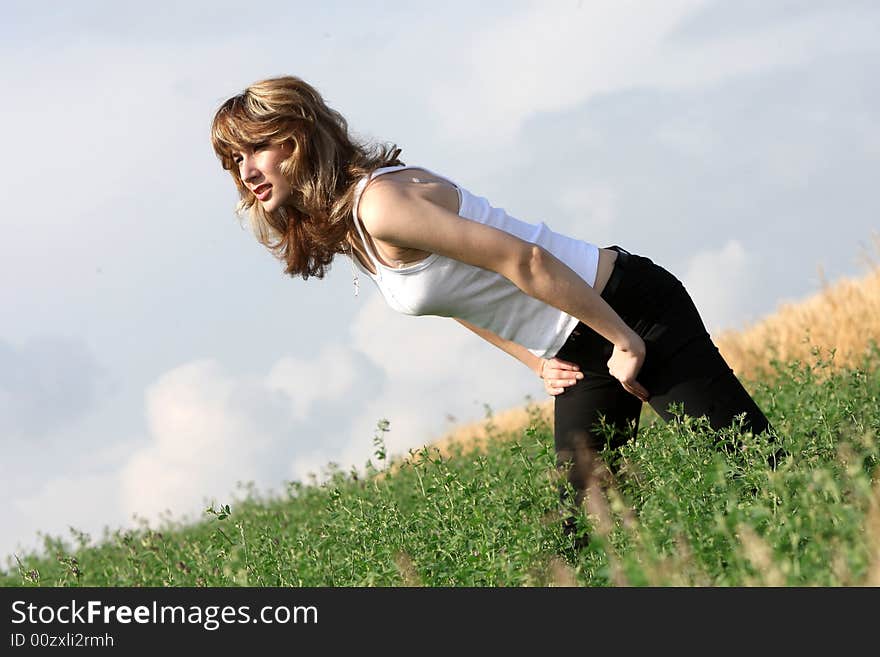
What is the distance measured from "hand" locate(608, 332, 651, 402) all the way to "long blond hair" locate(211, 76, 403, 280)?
1202mm

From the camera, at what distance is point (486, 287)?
15.4 ft

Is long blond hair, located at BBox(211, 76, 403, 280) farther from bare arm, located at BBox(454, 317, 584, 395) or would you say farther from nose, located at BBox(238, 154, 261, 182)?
bare arm, located at BBox(454, 317, 584, 395)

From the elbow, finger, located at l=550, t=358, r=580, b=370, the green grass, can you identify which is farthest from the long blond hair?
the green grass

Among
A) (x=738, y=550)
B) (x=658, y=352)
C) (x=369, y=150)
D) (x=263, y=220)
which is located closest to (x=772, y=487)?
(x=738, y=550)

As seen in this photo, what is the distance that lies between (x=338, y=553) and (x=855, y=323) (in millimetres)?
9589

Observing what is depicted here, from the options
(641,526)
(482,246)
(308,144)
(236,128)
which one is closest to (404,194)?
(482,246)

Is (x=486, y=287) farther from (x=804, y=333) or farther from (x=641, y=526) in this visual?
(x=804, y=333)

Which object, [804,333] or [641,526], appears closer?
[641,526]

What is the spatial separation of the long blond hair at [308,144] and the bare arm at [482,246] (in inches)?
8.7

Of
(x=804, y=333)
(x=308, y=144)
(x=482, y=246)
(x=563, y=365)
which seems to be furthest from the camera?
(x=804, y=333)

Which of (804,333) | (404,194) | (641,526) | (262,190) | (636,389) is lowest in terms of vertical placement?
(641,526)

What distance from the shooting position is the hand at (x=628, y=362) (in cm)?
472

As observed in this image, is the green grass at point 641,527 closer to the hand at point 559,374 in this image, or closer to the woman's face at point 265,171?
the hand at point 559,374

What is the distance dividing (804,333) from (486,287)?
8.99 metres
